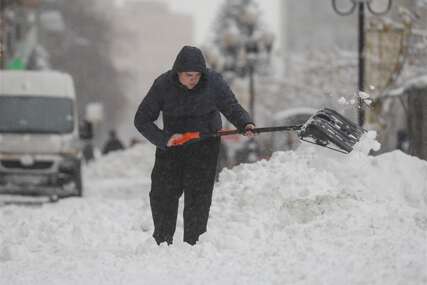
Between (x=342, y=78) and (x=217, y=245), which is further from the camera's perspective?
(x=342, y=78)

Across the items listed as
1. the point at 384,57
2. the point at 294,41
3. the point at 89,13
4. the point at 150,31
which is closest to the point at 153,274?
the point at 384,57

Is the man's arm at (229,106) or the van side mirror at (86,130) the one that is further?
the van side mirror at (86,130)

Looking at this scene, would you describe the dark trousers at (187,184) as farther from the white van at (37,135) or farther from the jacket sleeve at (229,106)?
the white van at (37,135)

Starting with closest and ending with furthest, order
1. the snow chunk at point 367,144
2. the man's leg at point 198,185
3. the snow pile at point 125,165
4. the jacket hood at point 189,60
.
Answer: the jacket hood at point 189,60 < the man's leg at point 198,185 < the snow chunk at point 367,144 < the snow pile at point 125,165

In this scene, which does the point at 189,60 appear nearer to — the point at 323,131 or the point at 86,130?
the point at 323,131

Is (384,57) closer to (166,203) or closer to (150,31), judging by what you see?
(166,203)

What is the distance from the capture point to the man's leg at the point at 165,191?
746cm

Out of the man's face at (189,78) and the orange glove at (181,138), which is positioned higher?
the man's face at (189,78)

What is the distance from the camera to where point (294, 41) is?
10294cm

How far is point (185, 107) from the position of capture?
24.0 ft

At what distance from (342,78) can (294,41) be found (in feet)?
229

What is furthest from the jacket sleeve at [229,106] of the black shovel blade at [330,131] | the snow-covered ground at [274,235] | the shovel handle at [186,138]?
the snow-covered ground at [274,235]

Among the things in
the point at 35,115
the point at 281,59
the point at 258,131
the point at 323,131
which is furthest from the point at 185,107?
the point at 281,59

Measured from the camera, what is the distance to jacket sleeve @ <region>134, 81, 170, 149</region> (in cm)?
726
